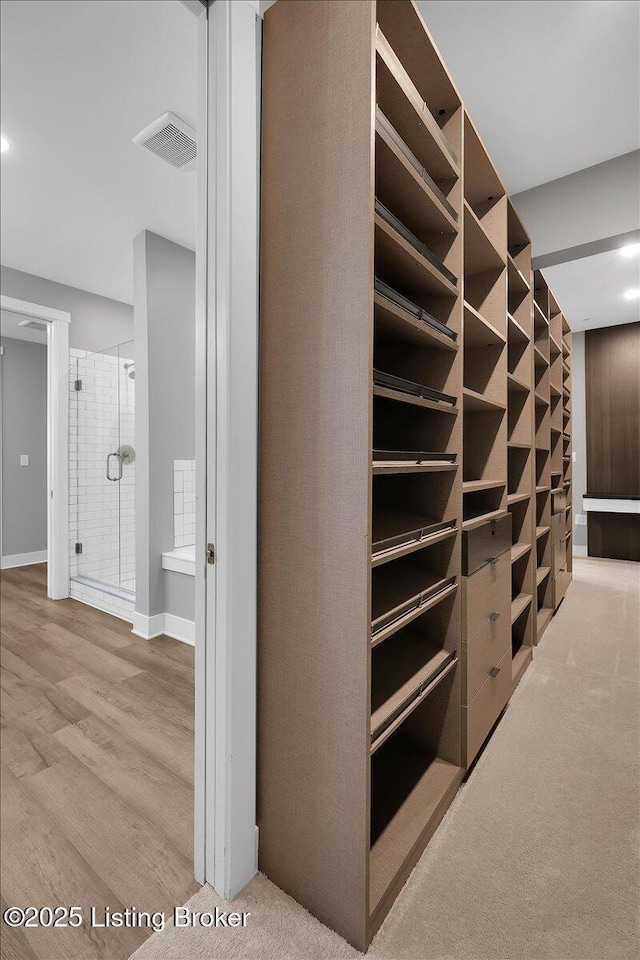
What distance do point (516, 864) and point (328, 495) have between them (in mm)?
1137

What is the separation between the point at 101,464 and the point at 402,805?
3.43 metres

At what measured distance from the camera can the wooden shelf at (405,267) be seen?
1088 mm

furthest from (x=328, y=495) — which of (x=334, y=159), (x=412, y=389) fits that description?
(x=334, y=159)

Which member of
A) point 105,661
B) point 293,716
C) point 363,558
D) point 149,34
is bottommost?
point 105,661

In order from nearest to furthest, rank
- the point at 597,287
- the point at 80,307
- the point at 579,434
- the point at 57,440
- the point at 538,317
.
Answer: the point at 538,317, the point at 57,440, the point at 80,307, the point at 597,287, the point at 579,434

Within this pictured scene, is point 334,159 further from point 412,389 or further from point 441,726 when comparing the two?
point 441,726

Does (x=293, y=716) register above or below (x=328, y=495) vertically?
below

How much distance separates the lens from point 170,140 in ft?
7.18

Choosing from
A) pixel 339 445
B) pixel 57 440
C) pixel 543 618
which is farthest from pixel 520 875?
pixel 57 440

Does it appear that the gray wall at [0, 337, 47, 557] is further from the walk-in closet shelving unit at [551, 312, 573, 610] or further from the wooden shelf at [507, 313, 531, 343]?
the walk-in closet shelving unit at [551, 312, 573, 610]

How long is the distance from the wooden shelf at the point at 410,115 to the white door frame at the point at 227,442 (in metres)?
0.34

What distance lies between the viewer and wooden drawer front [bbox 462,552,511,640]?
1485 millimetres

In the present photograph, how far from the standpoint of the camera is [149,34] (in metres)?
1.66

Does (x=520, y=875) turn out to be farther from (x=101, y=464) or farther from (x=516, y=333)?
(x=101, y=464)
